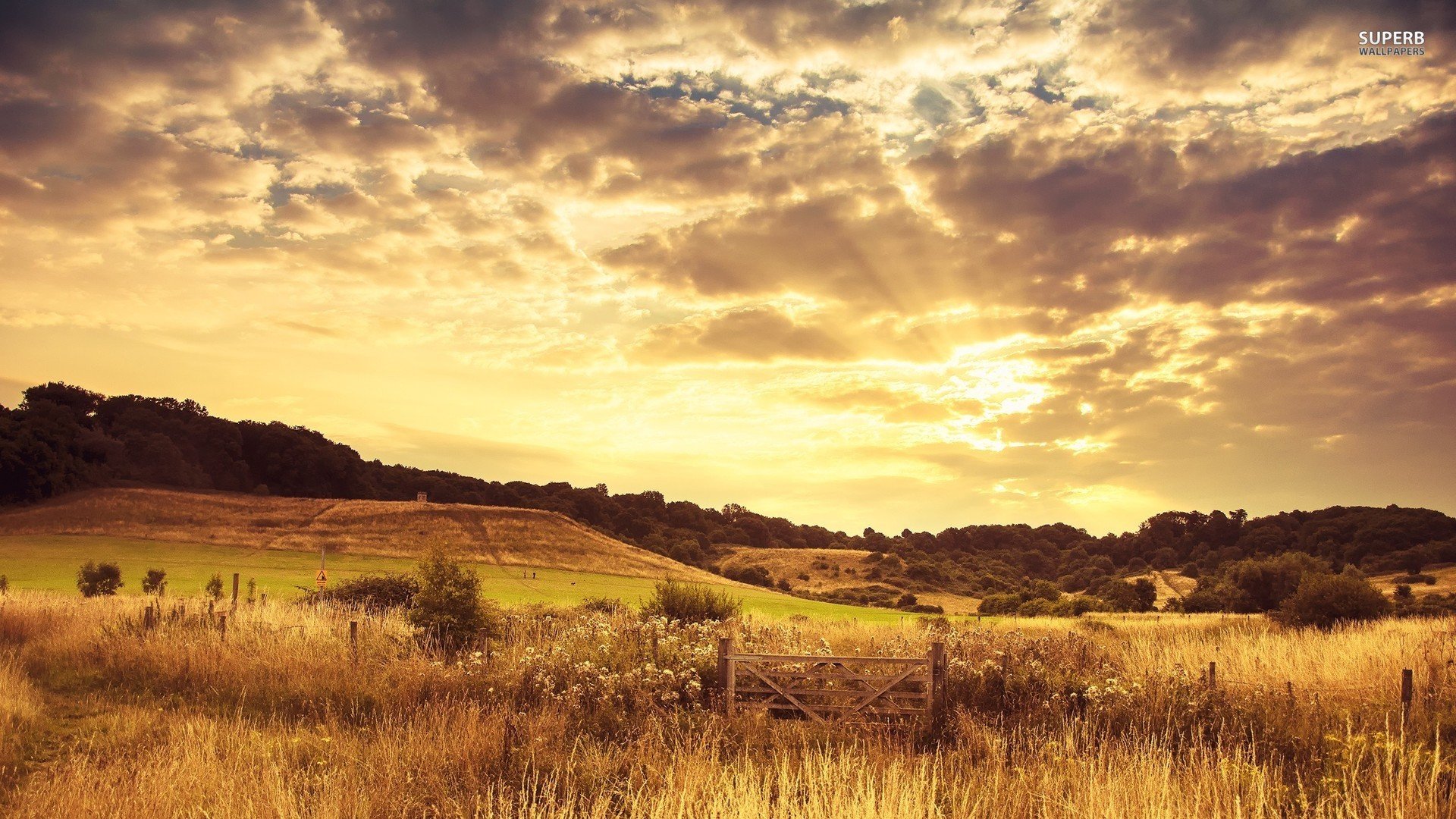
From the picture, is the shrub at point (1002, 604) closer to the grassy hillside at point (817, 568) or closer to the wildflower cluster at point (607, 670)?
the grassy hillside at point (817, 568)

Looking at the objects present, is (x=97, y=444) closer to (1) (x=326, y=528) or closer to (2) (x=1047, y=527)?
(1) (x=326, y=528)

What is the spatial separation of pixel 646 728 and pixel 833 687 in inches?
224

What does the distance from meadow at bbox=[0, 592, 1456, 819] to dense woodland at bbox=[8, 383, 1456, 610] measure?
43.4 metres

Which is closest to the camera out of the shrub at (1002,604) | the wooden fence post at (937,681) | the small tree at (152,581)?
the wooden fence post at (937,681)

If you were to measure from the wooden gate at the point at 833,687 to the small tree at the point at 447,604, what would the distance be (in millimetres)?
8807

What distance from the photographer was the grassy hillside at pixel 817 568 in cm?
9069

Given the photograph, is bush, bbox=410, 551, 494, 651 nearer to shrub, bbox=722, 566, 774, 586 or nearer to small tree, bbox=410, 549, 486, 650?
small tree, bbox=410, 549, 486, 650

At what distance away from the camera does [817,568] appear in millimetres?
98750

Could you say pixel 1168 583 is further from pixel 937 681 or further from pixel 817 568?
pixel 937 681

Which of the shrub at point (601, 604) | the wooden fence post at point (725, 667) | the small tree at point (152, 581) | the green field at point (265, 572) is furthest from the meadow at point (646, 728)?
the green field at point (265, 572)

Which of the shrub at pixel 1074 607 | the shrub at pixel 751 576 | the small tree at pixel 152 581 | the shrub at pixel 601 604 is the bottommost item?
the shrub at pixel 751 576

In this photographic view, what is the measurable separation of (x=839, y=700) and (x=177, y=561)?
48.2m

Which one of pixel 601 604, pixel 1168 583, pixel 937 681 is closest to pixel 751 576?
pixel 1168 583

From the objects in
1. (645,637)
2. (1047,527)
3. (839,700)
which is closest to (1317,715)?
(839,700)
